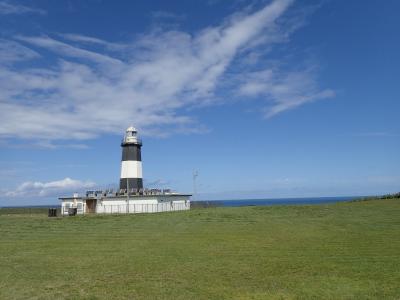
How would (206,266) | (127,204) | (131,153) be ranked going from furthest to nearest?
(131,153) < (127,204) < (206,266)

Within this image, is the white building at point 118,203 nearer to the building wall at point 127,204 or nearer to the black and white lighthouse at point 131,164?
the building wall at point 127,204

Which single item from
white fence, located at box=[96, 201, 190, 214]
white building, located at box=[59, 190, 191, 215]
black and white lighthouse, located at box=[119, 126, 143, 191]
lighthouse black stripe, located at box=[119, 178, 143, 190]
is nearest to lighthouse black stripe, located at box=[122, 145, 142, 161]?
black and white lighthouse, located at box=[119, 126, 143, 191]

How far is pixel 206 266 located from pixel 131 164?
4466 cm

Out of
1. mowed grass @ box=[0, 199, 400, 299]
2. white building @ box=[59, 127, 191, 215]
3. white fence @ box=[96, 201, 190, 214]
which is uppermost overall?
white building @ box=[59, 127, 191, 215]

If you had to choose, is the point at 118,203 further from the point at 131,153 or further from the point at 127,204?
the point at 131,153

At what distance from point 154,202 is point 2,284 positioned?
4314cm

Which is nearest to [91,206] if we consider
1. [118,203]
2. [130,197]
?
[118,203]

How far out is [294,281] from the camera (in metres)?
11.2

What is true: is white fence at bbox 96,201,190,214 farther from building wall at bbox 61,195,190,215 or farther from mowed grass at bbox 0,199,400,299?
mowed grass at bbox 0,199,400,299

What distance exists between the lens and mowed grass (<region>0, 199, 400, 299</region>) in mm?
10320

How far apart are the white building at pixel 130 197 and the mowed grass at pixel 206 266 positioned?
3057cm

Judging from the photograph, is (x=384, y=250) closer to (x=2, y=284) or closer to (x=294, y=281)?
(x=294, y=281)

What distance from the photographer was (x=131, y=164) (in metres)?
57.1

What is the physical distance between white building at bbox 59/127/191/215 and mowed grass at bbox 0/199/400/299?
30568 mm
